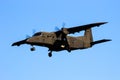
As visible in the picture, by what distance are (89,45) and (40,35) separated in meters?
10.1

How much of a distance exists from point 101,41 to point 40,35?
9624 mm

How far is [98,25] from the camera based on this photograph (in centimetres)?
5038

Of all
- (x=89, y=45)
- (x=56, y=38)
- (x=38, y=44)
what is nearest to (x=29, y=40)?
(x=38, y=44)

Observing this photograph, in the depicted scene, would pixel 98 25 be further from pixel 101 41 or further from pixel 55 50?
pixel 55 50

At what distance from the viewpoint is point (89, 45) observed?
5453 centimetres

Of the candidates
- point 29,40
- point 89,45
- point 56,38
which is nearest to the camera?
point 29,40

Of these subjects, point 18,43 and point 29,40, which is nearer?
point 29,40

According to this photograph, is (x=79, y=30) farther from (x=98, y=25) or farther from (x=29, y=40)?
(x=29, y=40)

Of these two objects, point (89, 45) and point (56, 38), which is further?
point (89, 45)

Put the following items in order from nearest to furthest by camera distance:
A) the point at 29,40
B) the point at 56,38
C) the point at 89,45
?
the point at 29,40
the point at 56,38
the point at 89,45

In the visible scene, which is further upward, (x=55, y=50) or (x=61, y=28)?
(x=61, y=28)

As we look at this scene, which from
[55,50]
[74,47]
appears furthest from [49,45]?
[74,47]

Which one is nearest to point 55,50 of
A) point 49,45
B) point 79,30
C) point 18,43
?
point 49,45

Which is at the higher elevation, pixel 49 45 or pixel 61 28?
pixel 61 28
